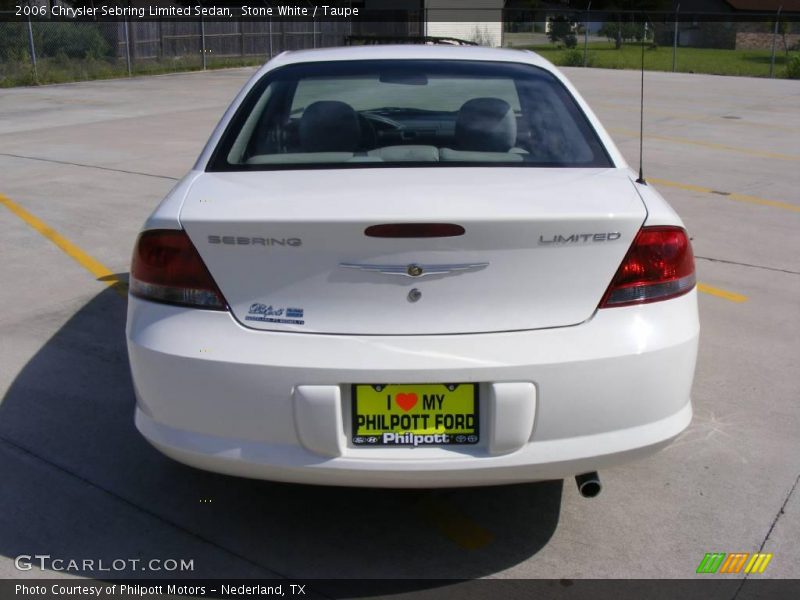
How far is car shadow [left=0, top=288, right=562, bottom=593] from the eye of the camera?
3.13m

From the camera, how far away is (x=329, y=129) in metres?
3.74

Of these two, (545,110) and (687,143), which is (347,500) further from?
(687,143)

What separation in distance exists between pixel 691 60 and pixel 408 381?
39764 millimetres

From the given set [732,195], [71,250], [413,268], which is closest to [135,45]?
[732,195]

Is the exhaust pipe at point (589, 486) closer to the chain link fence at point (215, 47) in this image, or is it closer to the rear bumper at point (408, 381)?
the rear bumper at point (408, 381)

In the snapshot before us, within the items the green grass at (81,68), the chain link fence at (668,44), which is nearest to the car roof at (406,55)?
the green grass at (81,68)

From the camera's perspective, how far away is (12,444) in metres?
3.91

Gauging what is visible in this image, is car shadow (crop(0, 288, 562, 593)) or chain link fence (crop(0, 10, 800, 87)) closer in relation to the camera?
car shadow (crop(0, 288, 562, 593))

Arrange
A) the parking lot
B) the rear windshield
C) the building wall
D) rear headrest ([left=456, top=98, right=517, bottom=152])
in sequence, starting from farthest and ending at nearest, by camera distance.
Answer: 1. the building wall
2. rear headrest ([left=456, top=98, right=517, bottom=152])
3. the rear windshield
4. the parking lot

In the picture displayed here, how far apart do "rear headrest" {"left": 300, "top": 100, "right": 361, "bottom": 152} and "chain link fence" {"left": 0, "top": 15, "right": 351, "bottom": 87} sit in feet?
72.4

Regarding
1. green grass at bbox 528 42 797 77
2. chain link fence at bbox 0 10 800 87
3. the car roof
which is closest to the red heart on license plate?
the car roof

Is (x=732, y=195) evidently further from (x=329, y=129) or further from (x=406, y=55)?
(x=329, y=129)

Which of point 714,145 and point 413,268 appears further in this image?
point 714,145

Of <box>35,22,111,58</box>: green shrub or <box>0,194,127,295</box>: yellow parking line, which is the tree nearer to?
<box>35,22,111,58</box>: green shrub
